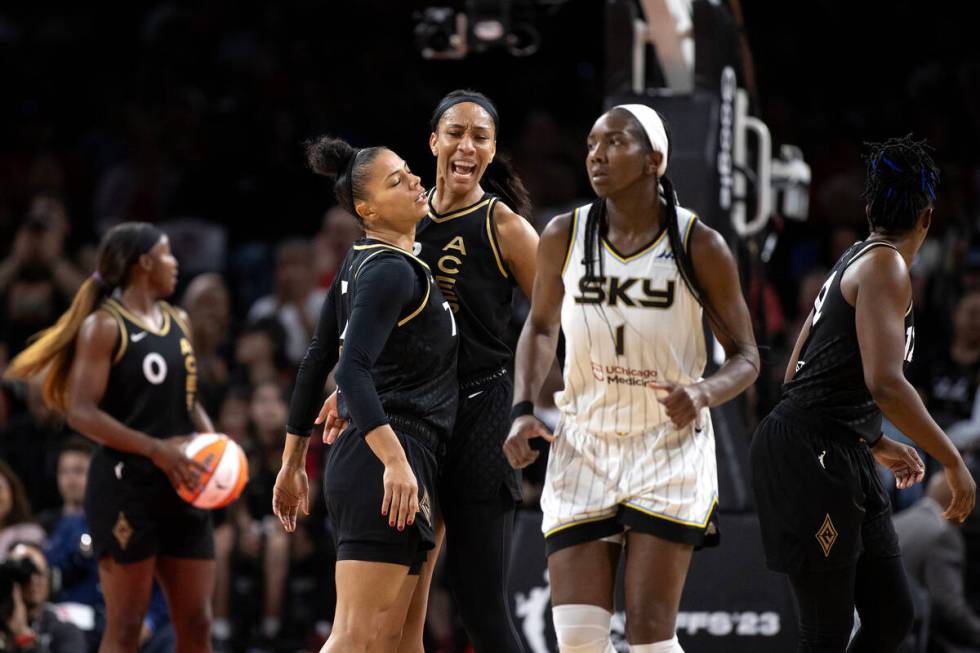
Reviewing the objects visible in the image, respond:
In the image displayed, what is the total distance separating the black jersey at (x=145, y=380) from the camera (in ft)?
19.4

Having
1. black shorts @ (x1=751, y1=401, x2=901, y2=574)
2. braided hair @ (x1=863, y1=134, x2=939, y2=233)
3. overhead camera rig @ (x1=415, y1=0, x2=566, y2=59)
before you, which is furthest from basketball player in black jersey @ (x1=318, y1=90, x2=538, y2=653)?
overhead camera rig @ (x1=415, y1=0, x2=566, y2=59)

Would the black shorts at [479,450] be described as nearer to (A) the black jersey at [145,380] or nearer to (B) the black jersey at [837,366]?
(B) the black jersey at [837,366]

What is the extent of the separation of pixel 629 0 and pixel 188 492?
312cm

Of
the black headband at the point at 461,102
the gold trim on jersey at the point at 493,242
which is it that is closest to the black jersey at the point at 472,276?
the gold trim on jersey at the point at 493,242

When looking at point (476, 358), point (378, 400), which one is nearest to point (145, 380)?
point (476, 358)

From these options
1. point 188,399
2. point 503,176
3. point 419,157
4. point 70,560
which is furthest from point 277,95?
point 503,176

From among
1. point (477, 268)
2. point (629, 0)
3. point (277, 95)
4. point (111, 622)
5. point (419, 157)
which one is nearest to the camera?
point (477, 268)

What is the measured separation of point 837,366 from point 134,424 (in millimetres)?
2818

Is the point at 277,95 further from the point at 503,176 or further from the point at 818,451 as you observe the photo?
the point at 818,451

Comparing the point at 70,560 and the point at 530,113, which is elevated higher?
the point at 530,113

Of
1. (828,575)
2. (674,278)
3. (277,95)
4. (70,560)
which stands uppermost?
(277,95)

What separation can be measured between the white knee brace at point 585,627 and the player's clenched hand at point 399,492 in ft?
1.75

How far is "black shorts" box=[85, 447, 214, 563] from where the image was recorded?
577 cm

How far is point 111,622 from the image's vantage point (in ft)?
18.9
